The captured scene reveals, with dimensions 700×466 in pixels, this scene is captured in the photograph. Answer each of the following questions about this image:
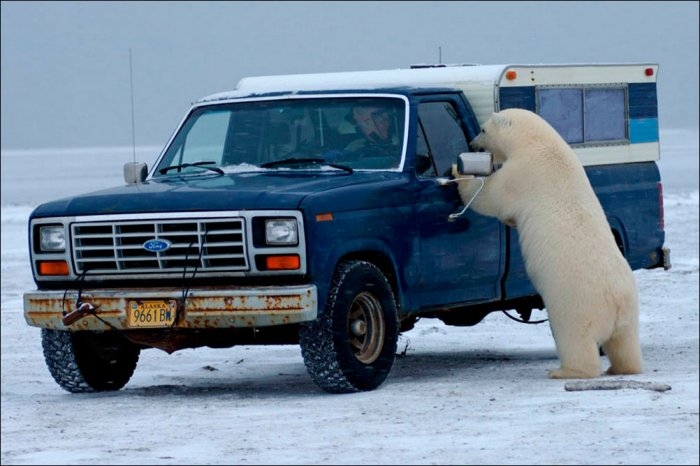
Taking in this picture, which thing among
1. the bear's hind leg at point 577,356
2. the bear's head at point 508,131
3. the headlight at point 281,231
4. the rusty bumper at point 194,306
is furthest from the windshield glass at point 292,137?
the bear's hind leg at point 577,356

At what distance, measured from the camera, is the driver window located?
418 inches

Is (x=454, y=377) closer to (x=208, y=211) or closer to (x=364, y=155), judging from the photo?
(x=364, y=155)

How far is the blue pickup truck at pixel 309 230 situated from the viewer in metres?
9.19

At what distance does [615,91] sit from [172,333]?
14.7 ft

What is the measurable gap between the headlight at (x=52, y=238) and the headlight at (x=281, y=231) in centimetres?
137

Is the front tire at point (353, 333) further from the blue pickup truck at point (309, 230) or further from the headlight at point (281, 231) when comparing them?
the headlight at point (281, 231)

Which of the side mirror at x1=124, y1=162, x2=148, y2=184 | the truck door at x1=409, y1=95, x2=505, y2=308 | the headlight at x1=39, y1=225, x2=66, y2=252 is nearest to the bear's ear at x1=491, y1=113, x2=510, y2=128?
the truck door at x1=409, y1=95, x2=505, y2=308

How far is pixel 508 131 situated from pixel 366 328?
1.73 m

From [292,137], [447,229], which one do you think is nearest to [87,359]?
[292,137]

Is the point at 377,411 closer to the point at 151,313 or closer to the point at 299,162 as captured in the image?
the point at 151,313

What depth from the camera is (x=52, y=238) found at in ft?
32.0

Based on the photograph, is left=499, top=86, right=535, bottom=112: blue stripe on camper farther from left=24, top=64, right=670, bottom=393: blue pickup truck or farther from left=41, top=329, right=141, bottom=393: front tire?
left=41, top=329, right=141, bottom=393: front tire

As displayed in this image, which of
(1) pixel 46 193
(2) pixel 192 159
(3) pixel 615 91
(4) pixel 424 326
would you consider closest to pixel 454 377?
(2) pixel 192 159

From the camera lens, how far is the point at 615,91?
40.7 ft
